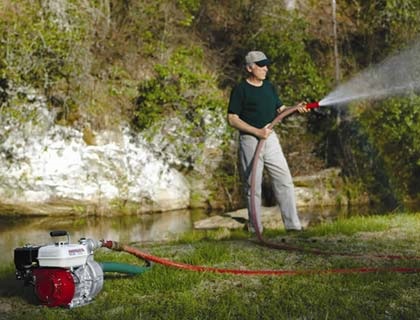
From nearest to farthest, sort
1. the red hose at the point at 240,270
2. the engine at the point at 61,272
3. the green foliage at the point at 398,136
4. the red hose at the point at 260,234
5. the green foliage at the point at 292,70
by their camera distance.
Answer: the engine at the point at 61,272 → the red hose at the point at 240,270 → the red hose at the point at 260,234 → the green foliage at the point at 398,136 → the green foliage at the point at 292,70

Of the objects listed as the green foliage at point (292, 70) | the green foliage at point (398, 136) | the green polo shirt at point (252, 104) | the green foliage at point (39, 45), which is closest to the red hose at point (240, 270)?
the green polo shirt at point (252, 104)

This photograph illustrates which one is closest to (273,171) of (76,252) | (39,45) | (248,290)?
(248,290)

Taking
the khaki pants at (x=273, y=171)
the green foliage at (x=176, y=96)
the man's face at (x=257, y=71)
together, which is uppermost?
the green foliage at (x=176, y=96)

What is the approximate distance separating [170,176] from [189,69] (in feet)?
6.46

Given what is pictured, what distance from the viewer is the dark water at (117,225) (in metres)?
8.80

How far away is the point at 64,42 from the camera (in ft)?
35.0

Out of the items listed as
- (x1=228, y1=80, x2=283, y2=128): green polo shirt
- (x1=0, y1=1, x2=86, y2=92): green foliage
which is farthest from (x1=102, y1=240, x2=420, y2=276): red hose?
(x1=0, y1=1, x2=86, y2=92): green foliage

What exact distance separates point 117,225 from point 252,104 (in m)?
4.55

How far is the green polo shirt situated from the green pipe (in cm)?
228

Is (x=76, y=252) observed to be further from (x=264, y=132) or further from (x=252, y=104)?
(x=252, y=104)

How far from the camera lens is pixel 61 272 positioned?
3.63m

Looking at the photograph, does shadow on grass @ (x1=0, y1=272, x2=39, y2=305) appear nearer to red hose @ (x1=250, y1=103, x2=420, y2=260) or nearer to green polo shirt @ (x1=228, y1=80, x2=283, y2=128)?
red hose @ (x1=250, y1=103, x2=420, y2=260)

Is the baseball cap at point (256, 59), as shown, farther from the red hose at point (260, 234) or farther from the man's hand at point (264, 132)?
the man's hand at point (264, 132)

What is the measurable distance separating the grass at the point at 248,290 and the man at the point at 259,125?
102 centimetres
